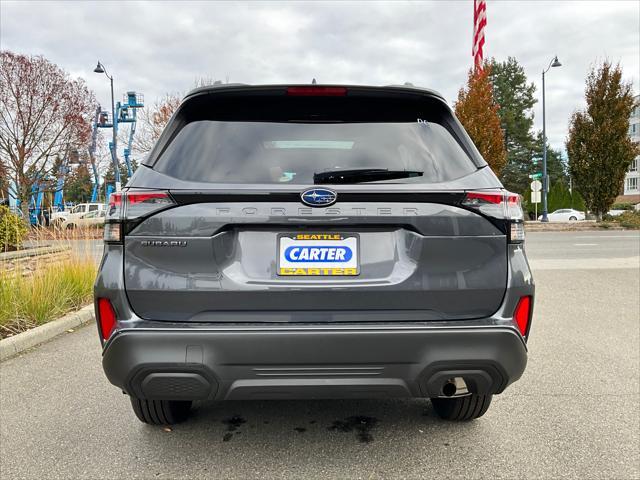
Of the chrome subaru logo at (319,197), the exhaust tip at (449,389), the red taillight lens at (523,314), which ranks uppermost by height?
the chrome subaru logo at (319,197)

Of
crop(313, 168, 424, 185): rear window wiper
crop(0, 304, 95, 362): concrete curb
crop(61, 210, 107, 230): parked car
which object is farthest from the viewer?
crop(61, 210, 107, 230): parked car

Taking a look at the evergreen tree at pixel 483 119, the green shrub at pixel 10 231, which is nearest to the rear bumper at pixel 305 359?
the green shrub at pixel 10 231

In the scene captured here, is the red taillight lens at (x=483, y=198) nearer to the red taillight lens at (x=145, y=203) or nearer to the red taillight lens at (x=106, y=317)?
the red taillight lens at (x=145, y=203)

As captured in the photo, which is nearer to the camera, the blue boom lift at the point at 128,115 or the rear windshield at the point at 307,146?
the rear windshield at the point at 307,146

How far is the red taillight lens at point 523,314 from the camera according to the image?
2.18 meters

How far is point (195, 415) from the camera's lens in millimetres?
3031

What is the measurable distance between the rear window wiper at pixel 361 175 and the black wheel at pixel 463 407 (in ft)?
4.53

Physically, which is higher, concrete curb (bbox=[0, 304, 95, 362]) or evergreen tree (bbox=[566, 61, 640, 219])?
evergreen tree (bbox=[566, 61, 640, 219])

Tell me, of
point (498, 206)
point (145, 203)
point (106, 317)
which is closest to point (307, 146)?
point (145, 203)

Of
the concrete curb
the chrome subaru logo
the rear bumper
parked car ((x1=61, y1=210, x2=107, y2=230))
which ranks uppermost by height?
the chrome subaru logo

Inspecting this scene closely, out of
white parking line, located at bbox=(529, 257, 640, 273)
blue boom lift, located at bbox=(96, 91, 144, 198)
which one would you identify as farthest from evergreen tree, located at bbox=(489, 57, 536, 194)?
white parking line, located at bbox=(529, 257, 640, 273)

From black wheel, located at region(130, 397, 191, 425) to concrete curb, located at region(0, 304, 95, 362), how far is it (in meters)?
2.29

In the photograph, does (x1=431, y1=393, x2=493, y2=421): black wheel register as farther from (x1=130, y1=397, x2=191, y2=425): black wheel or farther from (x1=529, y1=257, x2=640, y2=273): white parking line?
(x1=529, y1=257, x2=640, y2=273): white parking line

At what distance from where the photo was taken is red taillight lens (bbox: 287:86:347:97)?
238 centimetres
